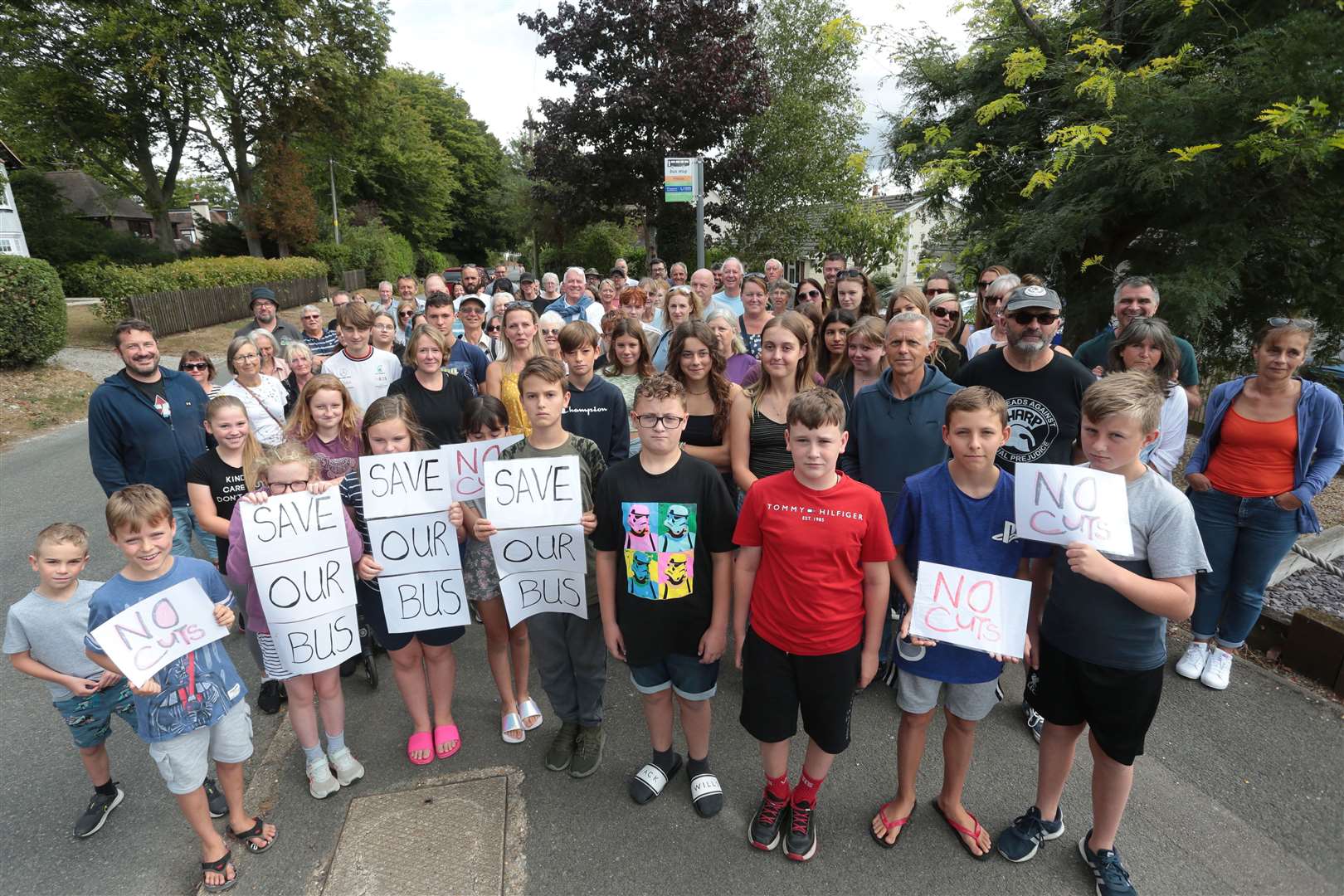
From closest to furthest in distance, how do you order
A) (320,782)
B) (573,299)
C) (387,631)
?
(320,782)
(387,631)
(573,299)

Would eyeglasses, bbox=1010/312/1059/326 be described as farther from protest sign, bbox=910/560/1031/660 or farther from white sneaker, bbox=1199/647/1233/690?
white sneaker, bbox=1199/647/1233/690

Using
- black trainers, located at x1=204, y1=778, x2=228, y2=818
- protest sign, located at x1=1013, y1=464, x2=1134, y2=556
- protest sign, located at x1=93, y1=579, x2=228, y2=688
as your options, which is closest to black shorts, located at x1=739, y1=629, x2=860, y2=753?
protest sign, located at x1=1013, y1=464, x2=1134, y2=556

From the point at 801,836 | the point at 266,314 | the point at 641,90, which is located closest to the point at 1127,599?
the point at 801,836

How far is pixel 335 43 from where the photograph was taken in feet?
98.6

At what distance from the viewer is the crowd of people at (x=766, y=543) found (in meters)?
2.58

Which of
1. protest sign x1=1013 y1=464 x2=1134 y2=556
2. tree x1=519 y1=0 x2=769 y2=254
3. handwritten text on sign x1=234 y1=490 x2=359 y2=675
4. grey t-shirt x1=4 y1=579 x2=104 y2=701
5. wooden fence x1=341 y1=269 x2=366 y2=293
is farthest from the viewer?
wooden fence x1=341 y1=269 x2=366 y2=293

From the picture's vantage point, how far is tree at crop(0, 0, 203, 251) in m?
24.9

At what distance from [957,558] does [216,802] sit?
3.56 meters

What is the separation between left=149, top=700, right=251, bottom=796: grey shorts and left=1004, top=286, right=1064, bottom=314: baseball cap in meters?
4.30

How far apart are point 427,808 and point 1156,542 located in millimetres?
3335

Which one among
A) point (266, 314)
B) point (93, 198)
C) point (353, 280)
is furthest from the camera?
point (93, 198)

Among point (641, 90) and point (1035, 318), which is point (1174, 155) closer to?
point (1035, 318)

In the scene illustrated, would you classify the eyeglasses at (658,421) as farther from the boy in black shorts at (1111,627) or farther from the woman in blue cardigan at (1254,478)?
the woman in blue cardigan at (1254,478)

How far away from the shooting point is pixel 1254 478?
378cm
